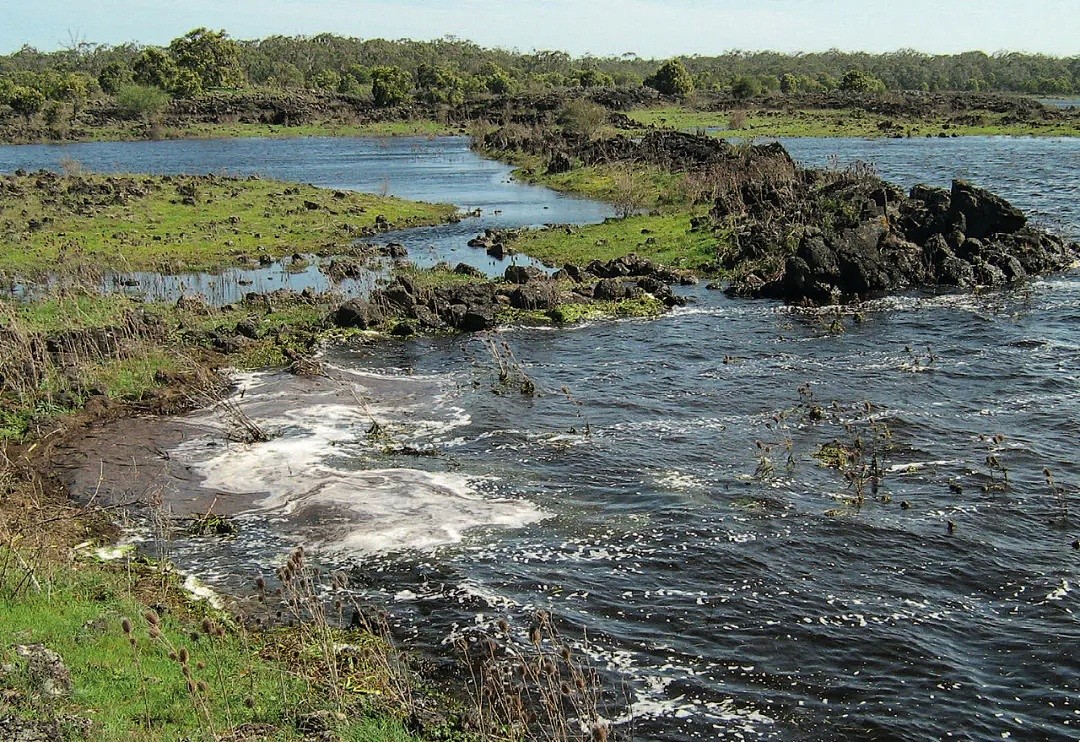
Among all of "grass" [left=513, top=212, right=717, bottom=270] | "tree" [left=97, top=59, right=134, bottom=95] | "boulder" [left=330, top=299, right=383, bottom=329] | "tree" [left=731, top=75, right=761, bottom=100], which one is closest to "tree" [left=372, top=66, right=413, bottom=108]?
"tree" [left=97, top=59, right=134, bottom=95]

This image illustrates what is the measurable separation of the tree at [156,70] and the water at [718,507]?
119 m

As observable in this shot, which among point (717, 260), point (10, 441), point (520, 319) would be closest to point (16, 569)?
point (10, 441)

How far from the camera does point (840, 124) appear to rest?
87938 mm

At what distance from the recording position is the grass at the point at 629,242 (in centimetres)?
3372

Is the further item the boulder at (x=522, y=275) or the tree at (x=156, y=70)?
the tree at (x=156, y=70)

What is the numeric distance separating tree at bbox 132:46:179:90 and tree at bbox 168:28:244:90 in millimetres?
3948

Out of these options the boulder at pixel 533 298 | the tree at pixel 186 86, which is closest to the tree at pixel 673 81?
the tree at pixel 186 86

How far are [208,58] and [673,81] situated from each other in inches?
2521

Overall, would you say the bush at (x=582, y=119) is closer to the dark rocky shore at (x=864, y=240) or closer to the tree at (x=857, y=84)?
the dark rocky shore at (x=864, y=240)

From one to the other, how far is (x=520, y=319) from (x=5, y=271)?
52.9ft

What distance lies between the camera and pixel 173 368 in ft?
71.2

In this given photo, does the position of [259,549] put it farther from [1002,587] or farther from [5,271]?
[5,271]

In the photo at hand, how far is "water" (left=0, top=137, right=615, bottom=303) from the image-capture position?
102 ft

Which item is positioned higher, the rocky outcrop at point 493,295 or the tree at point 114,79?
the tree at point 114,79
